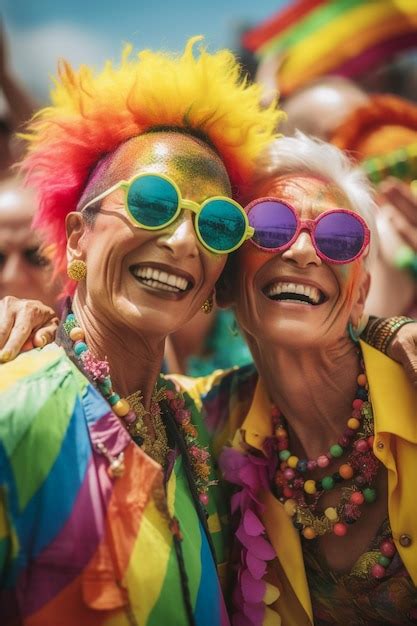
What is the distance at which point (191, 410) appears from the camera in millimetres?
2402

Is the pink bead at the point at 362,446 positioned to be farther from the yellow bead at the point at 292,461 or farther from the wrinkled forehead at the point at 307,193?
the wrinkled forehead at the point at 307,193

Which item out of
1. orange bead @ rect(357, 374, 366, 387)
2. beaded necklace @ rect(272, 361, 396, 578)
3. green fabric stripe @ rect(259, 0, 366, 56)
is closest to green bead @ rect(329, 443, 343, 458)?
beaded necklace @ rect(272, 361, 396, 578)

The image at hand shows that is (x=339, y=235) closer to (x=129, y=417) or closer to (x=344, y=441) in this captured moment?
(x=344, y=441)

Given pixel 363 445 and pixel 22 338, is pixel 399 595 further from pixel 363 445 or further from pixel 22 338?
pixel 22 338

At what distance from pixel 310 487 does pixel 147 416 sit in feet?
1.97

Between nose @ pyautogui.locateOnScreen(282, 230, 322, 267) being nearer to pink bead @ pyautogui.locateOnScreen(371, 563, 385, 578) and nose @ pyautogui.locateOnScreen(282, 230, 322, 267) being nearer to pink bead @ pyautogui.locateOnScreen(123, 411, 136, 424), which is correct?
pink bead @ pyautogui.locateOnScreen(123, 411, 136, 424)

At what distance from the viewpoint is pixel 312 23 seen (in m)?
5.25

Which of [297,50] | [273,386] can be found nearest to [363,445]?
[273,386]

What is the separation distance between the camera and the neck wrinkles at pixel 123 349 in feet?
6.60

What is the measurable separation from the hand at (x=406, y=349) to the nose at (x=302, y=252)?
1.22 feet

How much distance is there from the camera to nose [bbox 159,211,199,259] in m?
1.90

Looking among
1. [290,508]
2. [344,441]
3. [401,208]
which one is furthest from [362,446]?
[401,208]

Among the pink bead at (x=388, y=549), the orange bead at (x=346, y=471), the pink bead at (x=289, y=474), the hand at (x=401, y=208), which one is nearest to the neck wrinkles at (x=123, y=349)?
the pink bead at (x=289, y=474)

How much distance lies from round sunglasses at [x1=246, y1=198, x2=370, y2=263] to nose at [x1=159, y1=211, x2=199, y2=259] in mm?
290
